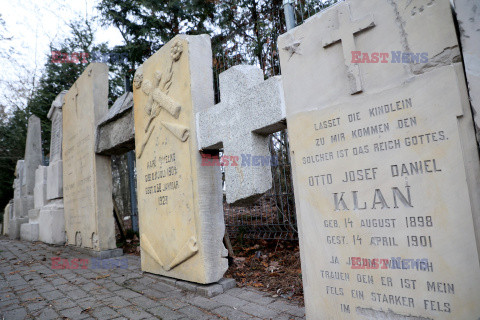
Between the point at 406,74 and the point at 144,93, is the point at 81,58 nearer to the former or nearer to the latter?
the point at 144,93

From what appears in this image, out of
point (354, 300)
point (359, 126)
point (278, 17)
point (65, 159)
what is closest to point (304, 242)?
point (354, 300)

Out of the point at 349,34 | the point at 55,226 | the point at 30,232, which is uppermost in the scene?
the point at 349,34

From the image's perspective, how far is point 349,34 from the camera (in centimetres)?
187

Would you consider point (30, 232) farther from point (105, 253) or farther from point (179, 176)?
point (179, 176)

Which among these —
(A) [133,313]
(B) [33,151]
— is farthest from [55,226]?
(A) [133,313]

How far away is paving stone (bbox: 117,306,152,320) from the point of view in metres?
2.41

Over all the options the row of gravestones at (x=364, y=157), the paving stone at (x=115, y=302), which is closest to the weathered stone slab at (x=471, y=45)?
the row of gravestones at (x=364, y=157)

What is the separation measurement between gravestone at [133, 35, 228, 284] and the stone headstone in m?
1.50

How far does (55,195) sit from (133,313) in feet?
16.9

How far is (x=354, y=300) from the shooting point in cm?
186

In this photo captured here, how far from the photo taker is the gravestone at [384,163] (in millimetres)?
1521

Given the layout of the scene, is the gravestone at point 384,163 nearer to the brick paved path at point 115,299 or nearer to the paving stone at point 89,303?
the brick paved path at point 115,299

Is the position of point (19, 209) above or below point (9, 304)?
above

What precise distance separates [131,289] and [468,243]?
2.95m
